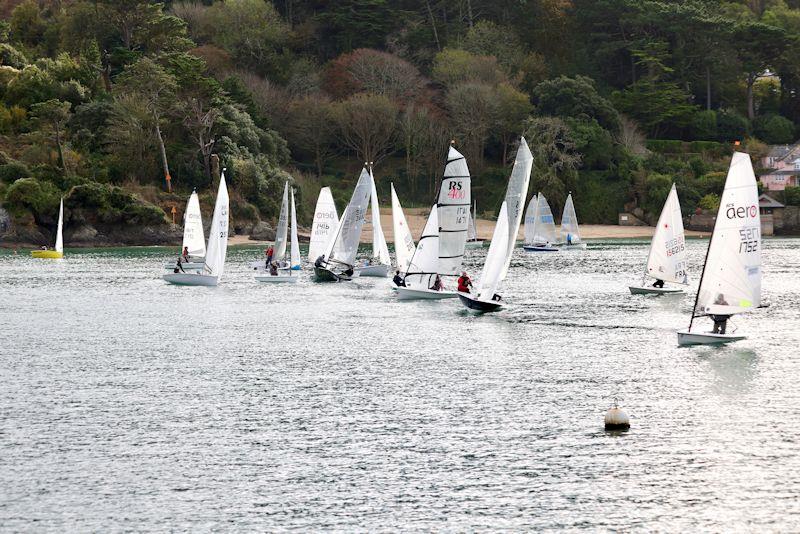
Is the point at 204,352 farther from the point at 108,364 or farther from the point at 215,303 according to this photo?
the point at 215,303

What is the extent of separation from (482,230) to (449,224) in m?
72.7

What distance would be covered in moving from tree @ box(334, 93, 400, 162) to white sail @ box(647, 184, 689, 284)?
70.9 meters

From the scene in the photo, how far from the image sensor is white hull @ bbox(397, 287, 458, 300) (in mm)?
59562

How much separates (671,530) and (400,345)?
23756mm

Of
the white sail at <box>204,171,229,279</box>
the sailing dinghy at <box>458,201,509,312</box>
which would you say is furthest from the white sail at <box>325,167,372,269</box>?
the sailing dinghy at <box>458,201,509,312</box>

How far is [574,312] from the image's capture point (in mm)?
55719

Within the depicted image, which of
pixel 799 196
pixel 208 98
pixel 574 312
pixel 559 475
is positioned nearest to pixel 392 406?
pixel 559 475

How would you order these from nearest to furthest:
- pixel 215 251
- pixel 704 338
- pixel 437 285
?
1. pixel 704 338
2. pixel 437 285
3. pixel 215 251

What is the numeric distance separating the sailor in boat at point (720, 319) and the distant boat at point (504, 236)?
10710 mm

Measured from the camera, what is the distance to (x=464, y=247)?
57.4 metres

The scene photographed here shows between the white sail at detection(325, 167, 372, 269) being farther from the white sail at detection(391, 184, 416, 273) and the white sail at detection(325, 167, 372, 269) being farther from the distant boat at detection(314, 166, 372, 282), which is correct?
the white sail at detection(391, 184, 416, 273)

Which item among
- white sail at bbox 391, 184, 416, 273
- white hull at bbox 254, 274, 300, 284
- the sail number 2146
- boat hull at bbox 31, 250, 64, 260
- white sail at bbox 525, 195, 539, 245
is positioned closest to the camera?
the sail number 2146

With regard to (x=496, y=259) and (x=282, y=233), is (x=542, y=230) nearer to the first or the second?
(x=282, y=233)

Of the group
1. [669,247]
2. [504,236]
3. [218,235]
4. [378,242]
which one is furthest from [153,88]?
[504,236]
